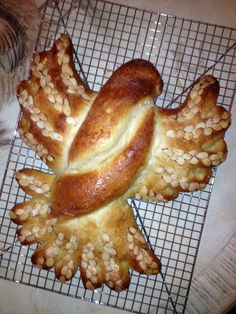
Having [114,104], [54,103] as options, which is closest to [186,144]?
[114,104]

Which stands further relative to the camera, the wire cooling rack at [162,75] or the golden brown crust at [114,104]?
the wire cooling rack at [162,75]

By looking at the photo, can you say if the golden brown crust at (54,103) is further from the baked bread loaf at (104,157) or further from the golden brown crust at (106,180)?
the golden brown crust at (106,180)

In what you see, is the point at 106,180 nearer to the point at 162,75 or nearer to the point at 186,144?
the point at 186,144

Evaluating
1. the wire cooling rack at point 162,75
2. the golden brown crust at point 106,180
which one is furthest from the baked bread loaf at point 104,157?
the wire cooling rack at point 162,75

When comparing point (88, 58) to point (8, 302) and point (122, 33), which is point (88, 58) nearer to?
point (122, 33)

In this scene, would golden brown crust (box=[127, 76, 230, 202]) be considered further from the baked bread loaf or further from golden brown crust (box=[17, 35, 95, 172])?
golden brown crust (box=[17, 35, 95, 172])

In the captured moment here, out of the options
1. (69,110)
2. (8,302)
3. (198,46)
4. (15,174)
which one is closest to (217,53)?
(198,46)

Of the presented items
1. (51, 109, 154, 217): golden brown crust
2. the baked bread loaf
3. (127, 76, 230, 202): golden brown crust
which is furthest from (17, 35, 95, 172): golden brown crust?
(127, 76, 230, 202): golden brown crust
